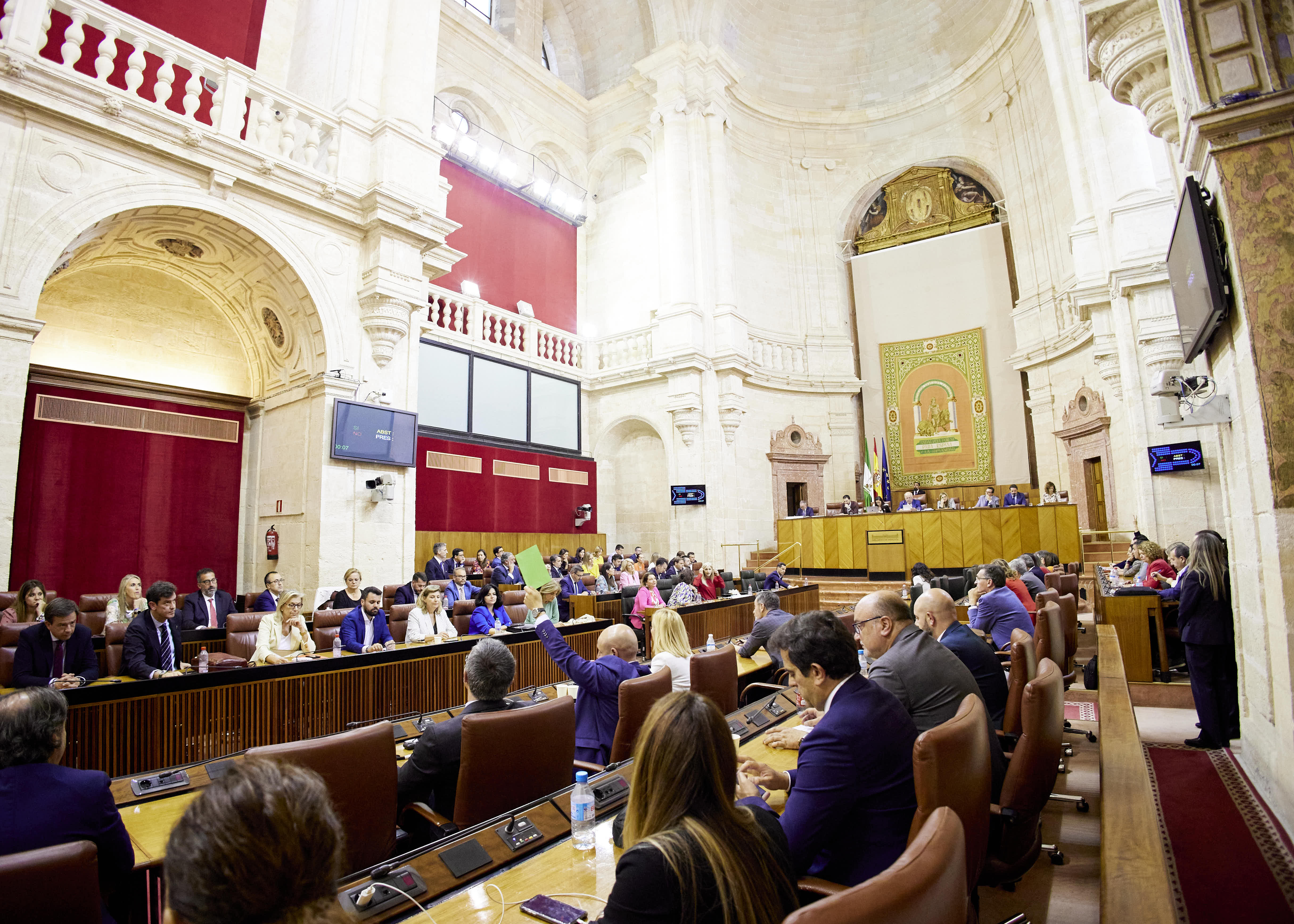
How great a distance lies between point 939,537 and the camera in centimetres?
1145

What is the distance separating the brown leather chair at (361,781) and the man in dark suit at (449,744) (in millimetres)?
174

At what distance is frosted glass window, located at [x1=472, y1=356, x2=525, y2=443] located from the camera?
11875 millimetres

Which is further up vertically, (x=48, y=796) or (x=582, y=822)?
(x=48, y=796)

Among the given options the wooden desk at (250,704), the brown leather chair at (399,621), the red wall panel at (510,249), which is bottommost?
the wooden desk at (250,704)

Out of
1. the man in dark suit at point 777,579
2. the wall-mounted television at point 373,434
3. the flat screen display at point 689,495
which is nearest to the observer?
the wall-mounted television at point 373,434

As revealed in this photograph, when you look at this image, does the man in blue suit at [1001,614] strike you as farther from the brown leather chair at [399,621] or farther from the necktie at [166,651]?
the necktie at [166,651]

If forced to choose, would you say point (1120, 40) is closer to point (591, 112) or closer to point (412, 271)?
point (412, 271)

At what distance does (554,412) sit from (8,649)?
393 inches

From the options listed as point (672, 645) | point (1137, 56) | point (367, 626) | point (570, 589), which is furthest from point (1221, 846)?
point (570, 589)

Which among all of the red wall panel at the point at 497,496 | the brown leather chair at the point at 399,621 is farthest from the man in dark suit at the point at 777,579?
the brown leather chair at the point at 399,621

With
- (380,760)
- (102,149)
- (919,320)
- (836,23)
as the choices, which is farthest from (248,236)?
(836,23)

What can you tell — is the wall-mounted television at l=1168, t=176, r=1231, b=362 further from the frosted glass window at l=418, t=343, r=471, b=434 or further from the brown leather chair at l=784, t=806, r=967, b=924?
the frosted glass window at l=418, t=343, r=471, b=434

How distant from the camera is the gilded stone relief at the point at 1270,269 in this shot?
262 cm

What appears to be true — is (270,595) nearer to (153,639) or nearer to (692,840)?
(153,639)
